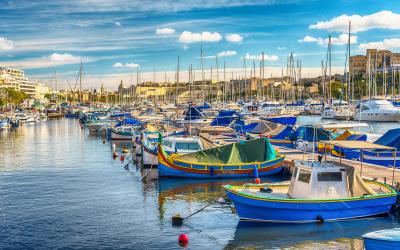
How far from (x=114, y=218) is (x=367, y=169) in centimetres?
1847

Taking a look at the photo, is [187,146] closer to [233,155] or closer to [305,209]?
[233,155]

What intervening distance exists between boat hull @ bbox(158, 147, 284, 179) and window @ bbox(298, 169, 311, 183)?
1341 centimetres

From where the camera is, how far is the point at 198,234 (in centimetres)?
2552

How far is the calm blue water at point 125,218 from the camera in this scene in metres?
24.4

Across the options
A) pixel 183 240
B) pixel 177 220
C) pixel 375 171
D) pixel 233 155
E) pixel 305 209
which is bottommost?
pixel 183 240

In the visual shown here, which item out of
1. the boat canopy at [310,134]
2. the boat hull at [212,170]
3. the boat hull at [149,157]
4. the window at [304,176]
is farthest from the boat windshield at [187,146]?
the window at [304,176]

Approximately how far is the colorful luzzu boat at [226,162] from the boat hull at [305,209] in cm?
1347

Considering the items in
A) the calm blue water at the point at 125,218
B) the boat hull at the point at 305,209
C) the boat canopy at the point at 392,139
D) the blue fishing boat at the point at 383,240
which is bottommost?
the calm blue water at the point at 125,218

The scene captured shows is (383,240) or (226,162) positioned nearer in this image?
(383,240)

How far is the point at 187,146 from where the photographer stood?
45.2 m

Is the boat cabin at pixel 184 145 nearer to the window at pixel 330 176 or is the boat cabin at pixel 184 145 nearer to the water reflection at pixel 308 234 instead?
the water reflection at pixel 308 234

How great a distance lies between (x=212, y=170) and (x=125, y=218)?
40.9 ft

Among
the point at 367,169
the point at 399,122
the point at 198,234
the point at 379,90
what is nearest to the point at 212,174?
the point at 367,169

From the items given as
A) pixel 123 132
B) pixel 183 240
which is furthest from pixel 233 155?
pixel 123 132
